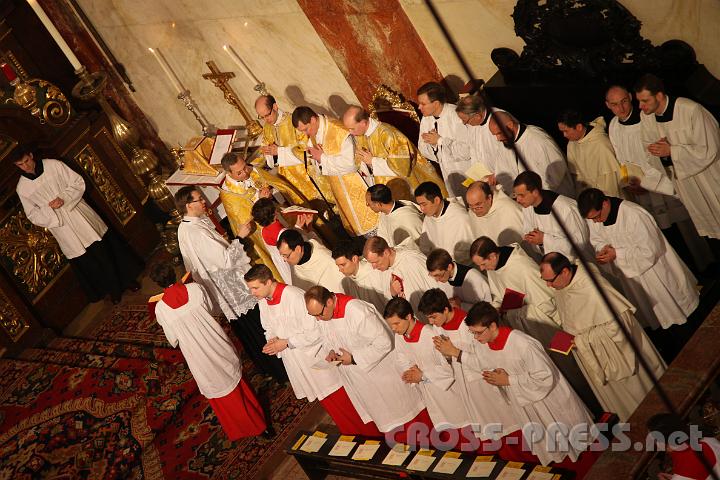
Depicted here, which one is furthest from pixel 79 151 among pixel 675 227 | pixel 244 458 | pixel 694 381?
pixel 694 381

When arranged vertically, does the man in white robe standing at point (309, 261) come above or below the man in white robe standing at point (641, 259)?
above

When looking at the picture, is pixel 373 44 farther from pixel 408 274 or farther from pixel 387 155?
pixel 408 274

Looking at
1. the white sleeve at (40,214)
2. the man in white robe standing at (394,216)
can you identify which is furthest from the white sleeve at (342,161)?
the white sleeve at (40,214)

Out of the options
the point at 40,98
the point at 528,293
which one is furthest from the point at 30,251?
the point at 528,293

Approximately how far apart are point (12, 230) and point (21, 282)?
608mm

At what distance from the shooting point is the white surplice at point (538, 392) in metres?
6.18

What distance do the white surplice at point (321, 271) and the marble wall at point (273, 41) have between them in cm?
267

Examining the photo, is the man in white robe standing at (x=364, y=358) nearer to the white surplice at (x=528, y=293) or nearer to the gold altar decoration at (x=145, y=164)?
the white surplice at (x=528, y=293)

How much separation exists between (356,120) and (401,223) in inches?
46.9

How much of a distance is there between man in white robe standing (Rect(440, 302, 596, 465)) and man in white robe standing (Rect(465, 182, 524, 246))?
1.38m

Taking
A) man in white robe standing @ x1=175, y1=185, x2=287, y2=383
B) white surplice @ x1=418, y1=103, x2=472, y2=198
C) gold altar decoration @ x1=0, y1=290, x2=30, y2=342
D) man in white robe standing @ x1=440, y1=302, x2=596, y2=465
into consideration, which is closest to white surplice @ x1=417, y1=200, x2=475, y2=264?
white surplice @ x1=418, y1=103, x2=472, y2=198

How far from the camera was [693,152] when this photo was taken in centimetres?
721

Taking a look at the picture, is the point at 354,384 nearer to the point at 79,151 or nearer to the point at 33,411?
the point at 33,411

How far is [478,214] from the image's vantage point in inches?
295
